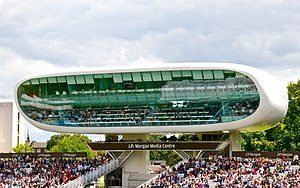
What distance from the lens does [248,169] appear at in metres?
51.8

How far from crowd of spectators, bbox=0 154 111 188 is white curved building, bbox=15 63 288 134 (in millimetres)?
3284

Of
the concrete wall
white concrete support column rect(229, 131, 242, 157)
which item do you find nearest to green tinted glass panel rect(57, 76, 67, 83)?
white concrete support column rect(229, 131, 242, 157)

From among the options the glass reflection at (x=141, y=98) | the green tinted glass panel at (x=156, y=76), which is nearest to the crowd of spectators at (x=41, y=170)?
the glass reflection at (x=141, y=98)

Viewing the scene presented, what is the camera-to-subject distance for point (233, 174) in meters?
51.1

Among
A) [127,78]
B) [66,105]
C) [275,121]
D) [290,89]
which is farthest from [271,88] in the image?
[290,89]

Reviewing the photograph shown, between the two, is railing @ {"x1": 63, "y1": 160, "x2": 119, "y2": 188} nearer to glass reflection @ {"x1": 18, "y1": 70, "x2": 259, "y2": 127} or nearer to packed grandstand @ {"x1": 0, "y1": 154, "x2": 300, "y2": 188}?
packed grandstand @ {"x1": 0, "y1": 154, "x2": 300, "y2": 188}

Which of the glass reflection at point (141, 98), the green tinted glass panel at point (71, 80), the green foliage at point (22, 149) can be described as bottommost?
the green foliage at point (22, 149)

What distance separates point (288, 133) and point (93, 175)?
30.9m

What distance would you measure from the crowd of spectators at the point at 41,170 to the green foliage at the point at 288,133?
83.1 ft

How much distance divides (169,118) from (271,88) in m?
9.27

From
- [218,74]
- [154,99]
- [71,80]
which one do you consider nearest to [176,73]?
[154,99]

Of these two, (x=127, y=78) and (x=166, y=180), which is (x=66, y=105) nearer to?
(x=127, y=78)

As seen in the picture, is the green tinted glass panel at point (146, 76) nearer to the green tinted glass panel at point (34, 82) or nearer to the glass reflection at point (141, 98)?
the glass reflection at point (141, 98)

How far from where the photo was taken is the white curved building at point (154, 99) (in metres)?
56.1
